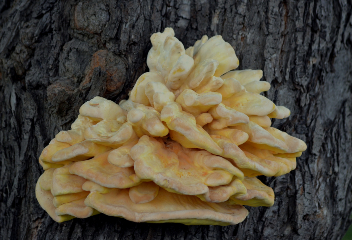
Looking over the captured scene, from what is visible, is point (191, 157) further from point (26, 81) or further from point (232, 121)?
point (26, 81)

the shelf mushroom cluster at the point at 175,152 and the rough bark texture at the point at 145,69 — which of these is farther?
the rough bark texture at the point at 145,69

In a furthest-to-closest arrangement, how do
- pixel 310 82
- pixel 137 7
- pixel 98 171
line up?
pixel 310 82, pixel 137 7, pixel 98 171

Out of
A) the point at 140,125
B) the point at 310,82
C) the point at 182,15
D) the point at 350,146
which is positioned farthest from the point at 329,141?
the point at 140,125

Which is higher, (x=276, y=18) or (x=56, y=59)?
(x=276, y=18)

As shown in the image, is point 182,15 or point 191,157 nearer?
point 191,157

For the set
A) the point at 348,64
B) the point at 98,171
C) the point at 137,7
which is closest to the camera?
the point at 98,171
